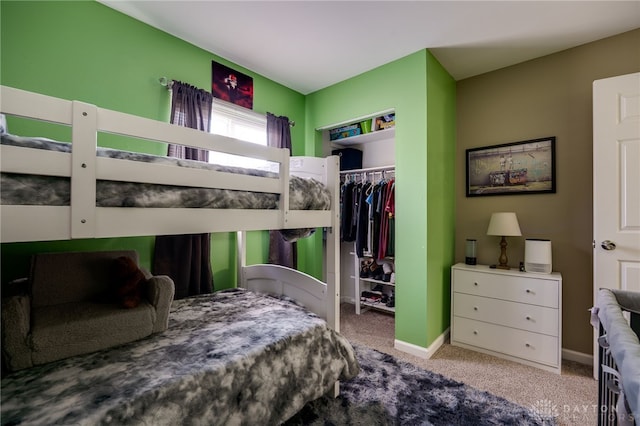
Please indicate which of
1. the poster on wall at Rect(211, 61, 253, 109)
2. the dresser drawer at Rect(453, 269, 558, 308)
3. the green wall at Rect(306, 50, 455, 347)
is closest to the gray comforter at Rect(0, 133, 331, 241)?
the green wall at Rect(306, 50, 455, 347)

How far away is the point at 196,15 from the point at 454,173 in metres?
2.57

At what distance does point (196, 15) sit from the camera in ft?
6.23

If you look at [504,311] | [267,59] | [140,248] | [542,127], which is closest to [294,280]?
[140,248]

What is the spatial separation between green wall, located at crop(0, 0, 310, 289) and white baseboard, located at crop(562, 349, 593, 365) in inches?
113

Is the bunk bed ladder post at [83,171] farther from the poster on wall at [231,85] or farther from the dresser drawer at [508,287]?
the dresser drawer at [508,287]

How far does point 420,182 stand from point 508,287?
43.0 inches

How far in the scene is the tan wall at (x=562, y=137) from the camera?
7.05 feet

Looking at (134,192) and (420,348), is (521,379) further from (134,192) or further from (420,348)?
(134,192)

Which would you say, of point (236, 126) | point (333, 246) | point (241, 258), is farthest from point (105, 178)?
point (236, 126)

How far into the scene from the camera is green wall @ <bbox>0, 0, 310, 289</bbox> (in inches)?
59.6

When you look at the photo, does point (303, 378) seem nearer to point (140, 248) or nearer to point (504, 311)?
point (140, 248)

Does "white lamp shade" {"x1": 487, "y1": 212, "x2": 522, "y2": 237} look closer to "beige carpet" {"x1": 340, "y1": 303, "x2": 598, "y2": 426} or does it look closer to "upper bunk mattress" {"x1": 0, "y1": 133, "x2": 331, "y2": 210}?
"beige carpet" {"x1": 340, "y1": 303, "x2": 598, "y2": 426}

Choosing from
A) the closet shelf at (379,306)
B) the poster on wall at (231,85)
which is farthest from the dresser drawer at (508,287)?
the poster on wall at (231,85)

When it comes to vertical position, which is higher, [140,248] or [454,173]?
[454,173]
